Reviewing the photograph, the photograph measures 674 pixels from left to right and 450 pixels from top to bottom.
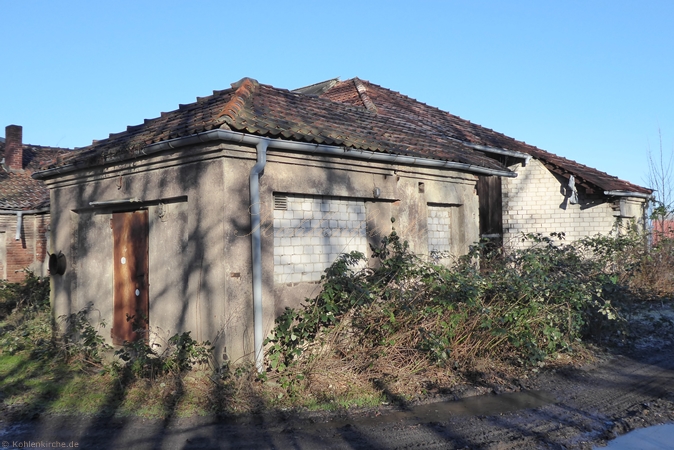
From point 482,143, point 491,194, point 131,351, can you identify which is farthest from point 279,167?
point 491,194

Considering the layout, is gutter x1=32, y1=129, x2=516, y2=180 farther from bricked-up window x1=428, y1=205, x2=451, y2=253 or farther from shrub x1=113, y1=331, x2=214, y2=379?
shrub x1=113, y1=331, x2=214, y2=379

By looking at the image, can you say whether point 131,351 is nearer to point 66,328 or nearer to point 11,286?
point 66,328

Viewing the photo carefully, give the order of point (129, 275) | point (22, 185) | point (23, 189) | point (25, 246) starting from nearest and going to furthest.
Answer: point (129, 275)
point (25, 246)
point (23, 189)
point (22, 185)

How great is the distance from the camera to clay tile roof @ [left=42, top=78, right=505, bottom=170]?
24.1ft

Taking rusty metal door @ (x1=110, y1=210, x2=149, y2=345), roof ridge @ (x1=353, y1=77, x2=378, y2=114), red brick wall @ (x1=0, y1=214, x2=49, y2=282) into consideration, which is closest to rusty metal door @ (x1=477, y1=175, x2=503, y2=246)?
roof ridge @ (x1=353, y1=77, x2=378, y2=114)

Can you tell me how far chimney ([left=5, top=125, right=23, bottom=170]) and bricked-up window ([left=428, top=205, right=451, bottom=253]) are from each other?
16.4 m

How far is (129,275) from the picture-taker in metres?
8.42

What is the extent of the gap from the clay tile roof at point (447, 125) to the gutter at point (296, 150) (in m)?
3.54

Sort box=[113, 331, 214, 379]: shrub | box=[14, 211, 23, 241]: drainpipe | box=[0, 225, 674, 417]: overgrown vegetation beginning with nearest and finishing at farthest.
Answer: box=[0, 225, 674, 417]: overgrown vegetation → box=[113, 331, 214, 379]: shrub → box=[14, 211, 23, 241]: drainpipe

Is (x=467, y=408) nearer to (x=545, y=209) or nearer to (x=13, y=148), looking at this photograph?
(x=545, y=209)

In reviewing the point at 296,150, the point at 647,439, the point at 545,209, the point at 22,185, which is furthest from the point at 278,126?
the point at 22,185

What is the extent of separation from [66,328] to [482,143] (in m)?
9.68

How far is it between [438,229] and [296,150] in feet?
11.9

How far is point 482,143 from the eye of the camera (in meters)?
14.0
